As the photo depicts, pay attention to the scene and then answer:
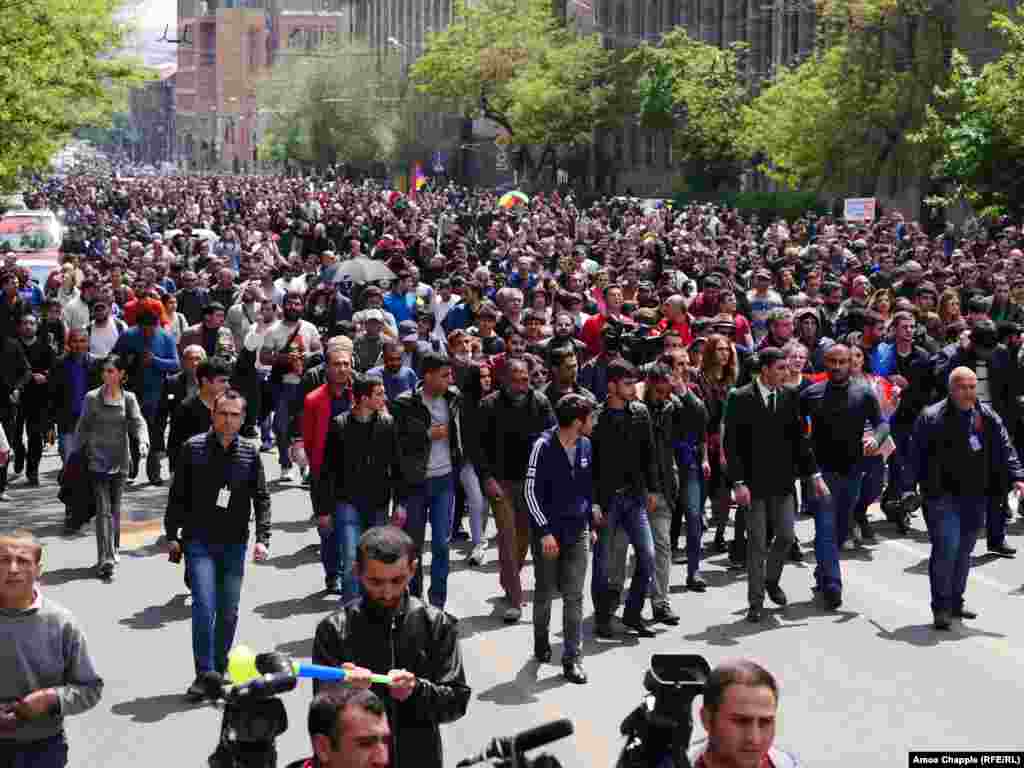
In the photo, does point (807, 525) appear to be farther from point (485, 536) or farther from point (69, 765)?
point (69, 765)

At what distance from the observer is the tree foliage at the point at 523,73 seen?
7369 cm

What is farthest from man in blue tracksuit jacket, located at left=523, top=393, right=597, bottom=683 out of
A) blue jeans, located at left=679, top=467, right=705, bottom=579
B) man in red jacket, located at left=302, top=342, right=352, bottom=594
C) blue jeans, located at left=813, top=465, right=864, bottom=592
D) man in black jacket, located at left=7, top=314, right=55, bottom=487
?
man in black jacket, located at left=7, top=314, right=55, bottom=487

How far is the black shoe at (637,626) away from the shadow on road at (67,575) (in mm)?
3929

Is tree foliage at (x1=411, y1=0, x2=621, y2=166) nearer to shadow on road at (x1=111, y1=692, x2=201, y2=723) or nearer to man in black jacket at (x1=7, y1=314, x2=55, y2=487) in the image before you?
man in black jacket at (x1=7, y1=314, x2=55, y2=487)

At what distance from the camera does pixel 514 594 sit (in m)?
12.0

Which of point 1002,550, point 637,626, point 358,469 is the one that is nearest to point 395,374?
point 358,469

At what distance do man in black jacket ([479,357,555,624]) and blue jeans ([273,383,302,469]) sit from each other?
5.33 meters

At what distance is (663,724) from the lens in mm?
4152

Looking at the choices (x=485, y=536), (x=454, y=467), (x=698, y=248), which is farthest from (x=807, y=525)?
(x=698, y=248)

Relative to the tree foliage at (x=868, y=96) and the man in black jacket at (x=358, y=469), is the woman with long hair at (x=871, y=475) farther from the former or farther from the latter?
the tree foliage at (x=868, y=96)

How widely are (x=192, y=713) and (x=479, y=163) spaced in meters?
96.4

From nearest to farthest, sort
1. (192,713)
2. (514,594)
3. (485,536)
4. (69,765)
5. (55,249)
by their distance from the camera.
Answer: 1. (69,765)
2. (192,713)
3. (514,594)
4. (485,536)
5. (55,249)

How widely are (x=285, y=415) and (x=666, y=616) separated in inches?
251

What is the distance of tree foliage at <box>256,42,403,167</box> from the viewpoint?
329ft
